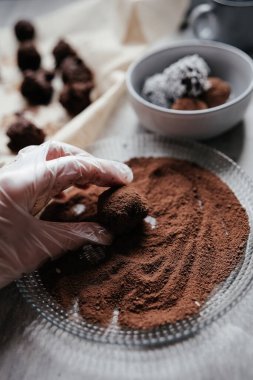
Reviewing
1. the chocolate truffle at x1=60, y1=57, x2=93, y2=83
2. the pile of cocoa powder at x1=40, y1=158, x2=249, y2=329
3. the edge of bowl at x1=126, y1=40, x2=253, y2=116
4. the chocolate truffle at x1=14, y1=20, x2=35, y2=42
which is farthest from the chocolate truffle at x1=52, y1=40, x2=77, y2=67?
the pile of cocoa powder at x1=40, y1=158, x2=249, y2=329

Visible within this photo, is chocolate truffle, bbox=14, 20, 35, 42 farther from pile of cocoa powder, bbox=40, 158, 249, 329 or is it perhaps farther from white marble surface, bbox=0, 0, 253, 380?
white marble surface, bbox=0, 0, 253, 380

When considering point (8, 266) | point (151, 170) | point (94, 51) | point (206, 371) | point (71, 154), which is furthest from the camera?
point (94, 51)

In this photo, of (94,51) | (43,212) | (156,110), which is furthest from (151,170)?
(94,51)

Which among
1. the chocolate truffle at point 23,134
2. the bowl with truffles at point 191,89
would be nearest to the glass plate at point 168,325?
the bowl with truffles at point 191,89

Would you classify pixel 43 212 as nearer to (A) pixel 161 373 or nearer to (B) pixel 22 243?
(B) pixel 22 243

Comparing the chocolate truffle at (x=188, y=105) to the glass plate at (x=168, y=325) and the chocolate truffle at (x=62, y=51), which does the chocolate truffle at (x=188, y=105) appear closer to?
the glass plate at (x=168, y=325)

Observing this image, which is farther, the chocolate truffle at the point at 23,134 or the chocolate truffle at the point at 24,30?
the chocolate truffle at the point at 24,30

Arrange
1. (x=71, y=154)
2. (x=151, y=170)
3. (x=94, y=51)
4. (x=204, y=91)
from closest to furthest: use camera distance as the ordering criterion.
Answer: (x=71, y=154)
(x=151, y=170)
(x=204, y=91)
(x=94, y=51)
